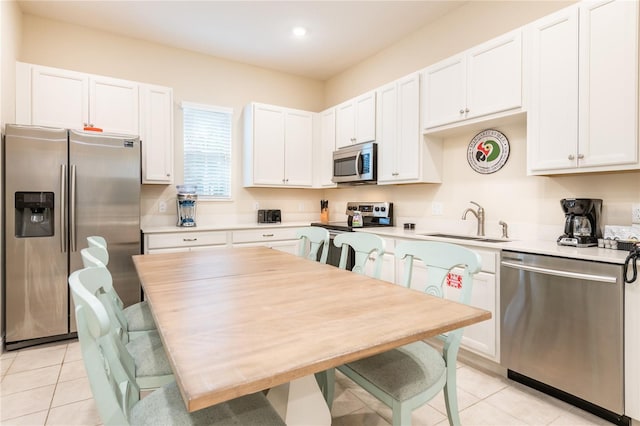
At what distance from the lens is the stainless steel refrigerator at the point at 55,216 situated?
272 centimetres

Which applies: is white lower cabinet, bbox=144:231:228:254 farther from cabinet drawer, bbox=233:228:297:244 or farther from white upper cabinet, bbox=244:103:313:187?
white upper cabinet, bbox=244:103:313:187

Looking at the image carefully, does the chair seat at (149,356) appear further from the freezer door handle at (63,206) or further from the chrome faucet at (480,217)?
the chrome faucet at (480,217)

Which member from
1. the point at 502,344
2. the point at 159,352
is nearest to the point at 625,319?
the point at 502,344

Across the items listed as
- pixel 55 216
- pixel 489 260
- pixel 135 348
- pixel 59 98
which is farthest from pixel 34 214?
pixel 489 260

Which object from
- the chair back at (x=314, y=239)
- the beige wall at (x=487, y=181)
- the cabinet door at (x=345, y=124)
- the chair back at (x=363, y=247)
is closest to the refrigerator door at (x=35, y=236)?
the chair back at (x=314, y=239)

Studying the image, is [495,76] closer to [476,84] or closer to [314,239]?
[476,84]

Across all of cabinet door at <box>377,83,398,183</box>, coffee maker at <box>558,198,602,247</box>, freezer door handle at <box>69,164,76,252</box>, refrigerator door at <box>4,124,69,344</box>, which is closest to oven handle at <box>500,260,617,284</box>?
coffee maker at <box>558,198,602,247</box>

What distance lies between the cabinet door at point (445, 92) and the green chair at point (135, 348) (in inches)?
107

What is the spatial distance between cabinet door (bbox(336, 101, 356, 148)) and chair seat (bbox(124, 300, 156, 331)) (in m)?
2.87

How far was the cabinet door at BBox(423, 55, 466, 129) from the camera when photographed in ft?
9.32

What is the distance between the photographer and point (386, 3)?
10.4ft

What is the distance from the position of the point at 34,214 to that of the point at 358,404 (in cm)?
293

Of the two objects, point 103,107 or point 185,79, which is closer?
point 103,107

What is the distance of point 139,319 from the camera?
194 centimetres
